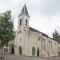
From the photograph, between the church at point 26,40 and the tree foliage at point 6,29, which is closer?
the tree foliage at point 6,29

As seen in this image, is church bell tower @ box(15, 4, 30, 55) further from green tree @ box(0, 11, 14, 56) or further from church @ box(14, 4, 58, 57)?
green tree @ box(0, 11, 14, 56)

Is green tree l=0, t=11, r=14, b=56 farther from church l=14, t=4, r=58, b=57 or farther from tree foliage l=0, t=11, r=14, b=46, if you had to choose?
church l=14, t=4, r=58, b=57

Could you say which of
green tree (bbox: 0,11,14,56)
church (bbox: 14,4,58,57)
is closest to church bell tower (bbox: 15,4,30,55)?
church (bbox: 14,4,58,57)

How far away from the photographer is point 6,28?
24578mm

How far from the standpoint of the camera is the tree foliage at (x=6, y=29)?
24375 millimetres

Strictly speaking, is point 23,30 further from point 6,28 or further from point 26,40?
point 6,28

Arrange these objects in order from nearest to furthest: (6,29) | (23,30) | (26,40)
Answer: (6,29) < (26,40) < (23,30)

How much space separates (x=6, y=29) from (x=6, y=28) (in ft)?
0.56

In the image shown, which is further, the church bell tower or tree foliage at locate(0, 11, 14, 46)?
the church bell tower

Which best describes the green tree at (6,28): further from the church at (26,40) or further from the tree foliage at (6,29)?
the church at (26,40)

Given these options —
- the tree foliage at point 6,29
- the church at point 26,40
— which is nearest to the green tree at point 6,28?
the tree foliage at point 6,29

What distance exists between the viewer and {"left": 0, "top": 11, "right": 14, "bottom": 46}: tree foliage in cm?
2438

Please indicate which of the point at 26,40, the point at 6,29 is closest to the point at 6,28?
the point at 6,29

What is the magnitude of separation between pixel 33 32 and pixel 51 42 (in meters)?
12.2
